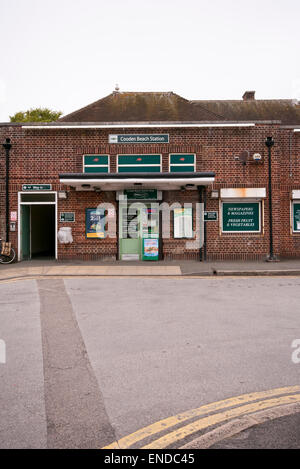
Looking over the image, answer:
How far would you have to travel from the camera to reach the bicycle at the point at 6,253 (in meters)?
16.4

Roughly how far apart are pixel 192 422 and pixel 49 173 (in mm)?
Result: 14633

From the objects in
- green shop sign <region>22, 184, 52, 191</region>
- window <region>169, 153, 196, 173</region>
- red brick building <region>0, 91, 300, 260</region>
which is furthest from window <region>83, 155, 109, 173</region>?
window <region>169, 153, 196, 173</region>

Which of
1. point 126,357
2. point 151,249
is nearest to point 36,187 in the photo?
point 151,249

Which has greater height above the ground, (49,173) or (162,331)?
(49,173)

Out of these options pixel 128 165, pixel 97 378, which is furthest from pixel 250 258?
pixel 97 378

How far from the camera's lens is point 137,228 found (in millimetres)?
16891

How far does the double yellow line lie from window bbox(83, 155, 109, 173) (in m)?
13.8

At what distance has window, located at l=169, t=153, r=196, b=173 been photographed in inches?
662

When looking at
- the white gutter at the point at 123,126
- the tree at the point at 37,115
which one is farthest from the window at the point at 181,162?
the tree at the point at 37,115

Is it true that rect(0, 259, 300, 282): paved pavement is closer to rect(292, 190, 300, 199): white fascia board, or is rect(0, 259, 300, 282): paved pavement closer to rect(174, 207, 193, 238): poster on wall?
rect(174, 207, 193, 238): poster on wall

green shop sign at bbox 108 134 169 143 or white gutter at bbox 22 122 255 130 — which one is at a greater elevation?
white gutter at bbox 22 122 255 130

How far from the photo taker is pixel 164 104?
2106 cm
